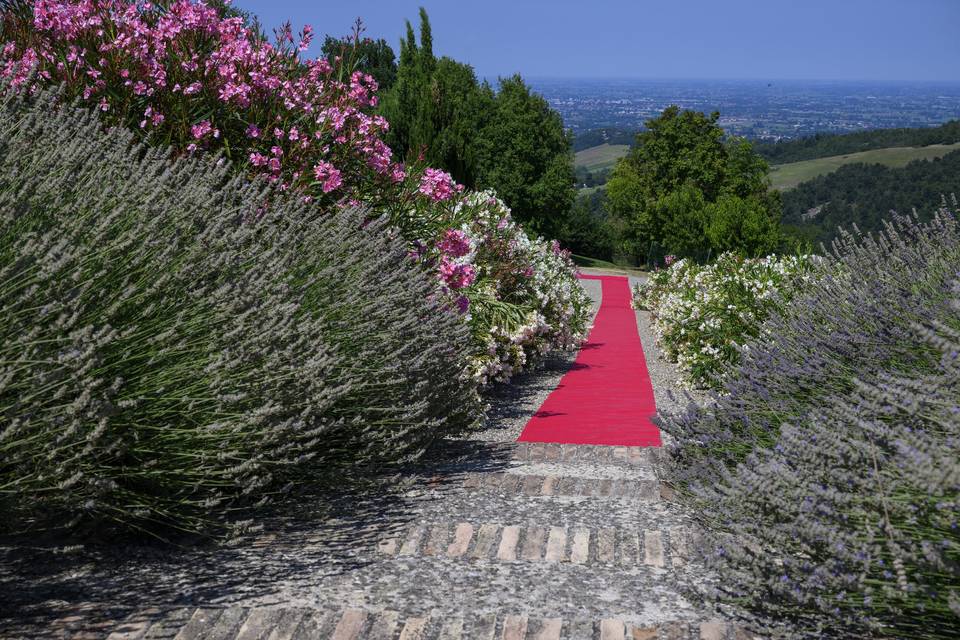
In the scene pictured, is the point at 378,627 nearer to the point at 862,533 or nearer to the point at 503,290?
the point at 862,533

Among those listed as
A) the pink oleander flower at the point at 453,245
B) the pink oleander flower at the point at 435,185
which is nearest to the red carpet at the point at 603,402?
the pink oleander flower at the point at 453,245

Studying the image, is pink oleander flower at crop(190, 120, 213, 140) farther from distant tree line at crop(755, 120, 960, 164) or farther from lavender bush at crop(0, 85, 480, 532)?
distant tree line at crop(755, 120, 960, 164)

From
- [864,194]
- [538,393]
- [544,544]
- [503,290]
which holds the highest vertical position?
[544,544]

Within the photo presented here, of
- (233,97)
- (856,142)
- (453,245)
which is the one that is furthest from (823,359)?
(856,142)

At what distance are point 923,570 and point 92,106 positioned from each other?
5950 mm

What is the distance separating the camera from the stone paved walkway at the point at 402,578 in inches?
101

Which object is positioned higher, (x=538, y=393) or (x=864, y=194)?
(x=538, y=393)

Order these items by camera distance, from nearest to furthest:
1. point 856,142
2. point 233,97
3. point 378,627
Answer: point 378,627
point 233,97
point 856,142

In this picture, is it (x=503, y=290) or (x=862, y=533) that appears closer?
(x=862, y=533)

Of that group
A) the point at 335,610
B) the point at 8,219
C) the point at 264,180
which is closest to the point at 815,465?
the point at 335,610

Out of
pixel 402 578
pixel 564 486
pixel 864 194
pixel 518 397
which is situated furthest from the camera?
pixel 864 194

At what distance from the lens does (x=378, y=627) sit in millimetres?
2553

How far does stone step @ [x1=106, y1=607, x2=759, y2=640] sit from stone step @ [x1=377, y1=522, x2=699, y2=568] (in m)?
0.52

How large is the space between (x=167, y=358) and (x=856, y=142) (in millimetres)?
100036
